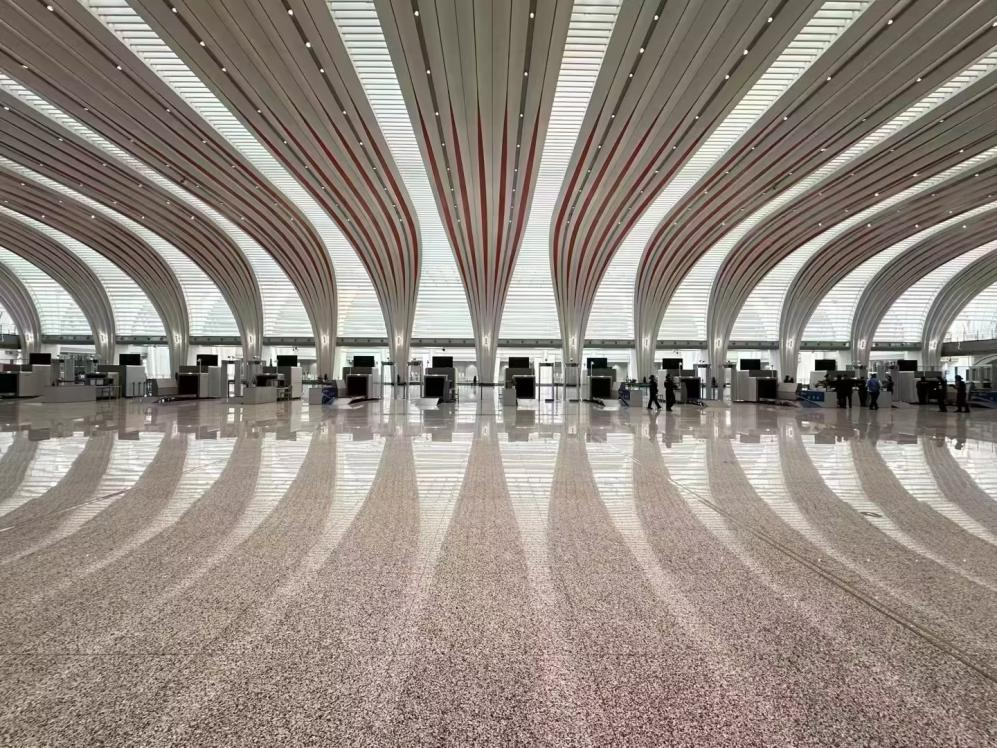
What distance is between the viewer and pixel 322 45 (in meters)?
11.7

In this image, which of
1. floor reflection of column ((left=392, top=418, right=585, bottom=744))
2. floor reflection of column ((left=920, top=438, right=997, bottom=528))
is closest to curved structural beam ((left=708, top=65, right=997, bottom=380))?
floor reflection of column ((left=920, top=438, right=997, bottom=528))

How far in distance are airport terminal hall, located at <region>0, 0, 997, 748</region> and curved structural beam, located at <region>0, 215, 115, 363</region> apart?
0.36m

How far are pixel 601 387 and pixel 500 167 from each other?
560 inches

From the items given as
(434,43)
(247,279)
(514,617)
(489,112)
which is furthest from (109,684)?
(247,279)

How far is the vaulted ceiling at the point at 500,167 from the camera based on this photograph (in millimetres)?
11344

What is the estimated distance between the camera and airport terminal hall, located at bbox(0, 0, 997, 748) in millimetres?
1822

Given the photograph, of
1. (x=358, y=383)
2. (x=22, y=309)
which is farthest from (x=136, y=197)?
(x=22, y=309)

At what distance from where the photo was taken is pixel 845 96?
1351 centimetres

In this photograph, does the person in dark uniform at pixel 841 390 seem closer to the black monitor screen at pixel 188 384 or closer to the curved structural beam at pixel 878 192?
the curved structural beam at pixel 878 192

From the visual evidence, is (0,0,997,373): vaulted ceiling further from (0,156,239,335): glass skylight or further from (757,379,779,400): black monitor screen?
(757,379,779,400): black monitor screen

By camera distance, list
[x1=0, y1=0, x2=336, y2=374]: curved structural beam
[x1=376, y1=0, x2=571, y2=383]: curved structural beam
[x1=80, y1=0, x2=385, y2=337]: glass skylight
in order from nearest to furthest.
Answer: [x1=376, y1=0, x2=571, y2=383]: curved structural beam
[x1=0, y1=0, x2=336, y2=374]: curved structural beam
[x1=80, y1=0, x2=385, y2=337]: glass skylight

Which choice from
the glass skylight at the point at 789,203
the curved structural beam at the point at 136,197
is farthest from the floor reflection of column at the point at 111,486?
the glass skylight at the point at 789,203

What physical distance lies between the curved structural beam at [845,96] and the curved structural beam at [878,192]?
68.7 inches

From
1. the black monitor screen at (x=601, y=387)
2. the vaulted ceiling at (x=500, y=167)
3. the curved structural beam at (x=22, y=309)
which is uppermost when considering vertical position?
the vaulted ceiling at (x=500, y=167)
